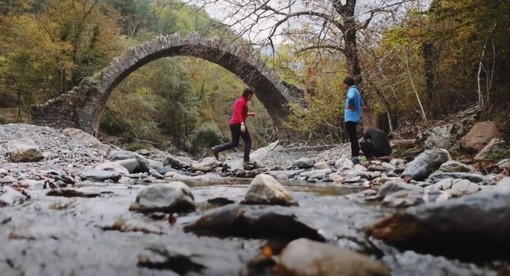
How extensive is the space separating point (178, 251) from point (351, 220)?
3.57 ft

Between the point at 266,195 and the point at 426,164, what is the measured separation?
2.53 m

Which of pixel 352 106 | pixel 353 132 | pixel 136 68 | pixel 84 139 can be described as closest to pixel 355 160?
pixel 353 132

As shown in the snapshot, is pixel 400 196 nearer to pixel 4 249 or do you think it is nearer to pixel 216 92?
pixel 4 249

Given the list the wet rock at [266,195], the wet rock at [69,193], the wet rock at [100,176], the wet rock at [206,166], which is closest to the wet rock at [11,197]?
the wet rock at [69,193]

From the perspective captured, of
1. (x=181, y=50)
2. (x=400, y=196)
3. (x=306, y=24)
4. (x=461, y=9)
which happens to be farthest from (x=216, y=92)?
(x=400, y=196)

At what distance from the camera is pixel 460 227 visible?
1.74 m

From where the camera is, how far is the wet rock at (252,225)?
2.01 metres

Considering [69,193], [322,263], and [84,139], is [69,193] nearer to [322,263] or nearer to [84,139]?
[322,263]

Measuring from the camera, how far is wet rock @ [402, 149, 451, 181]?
171 inches

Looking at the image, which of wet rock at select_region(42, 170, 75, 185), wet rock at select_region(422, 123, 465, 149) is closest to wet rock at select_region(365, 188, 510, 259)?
wet rock at select_region(42, 170, 75, 185)

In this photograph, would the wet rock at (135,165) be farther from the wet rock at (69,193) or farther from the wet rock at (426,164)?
the wet rock at (426,164)

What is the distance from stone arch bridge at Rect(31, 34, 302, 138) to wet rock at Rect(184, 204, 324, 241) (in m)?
11.4

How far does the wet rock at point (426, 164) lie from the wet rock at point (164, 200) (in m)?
2.74

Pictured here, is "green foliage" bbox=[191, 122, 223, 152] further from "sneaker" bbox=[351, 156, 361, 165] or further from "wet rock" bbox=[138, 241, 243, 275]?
"wet rock" bbox=[138, 241, 243, 275]
